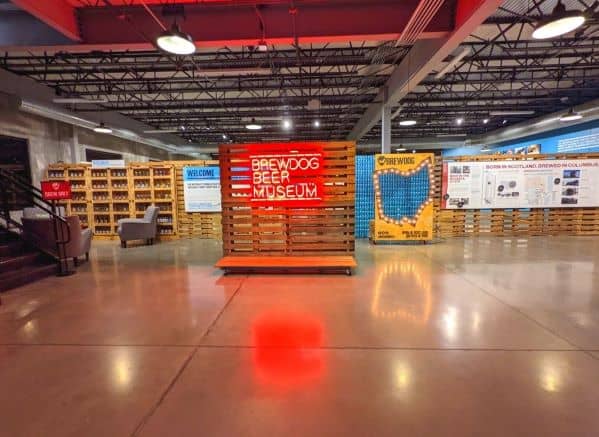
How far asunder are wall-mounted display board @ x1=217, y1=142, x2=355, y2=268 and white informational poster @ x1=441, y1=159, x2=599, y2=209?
16.7ft

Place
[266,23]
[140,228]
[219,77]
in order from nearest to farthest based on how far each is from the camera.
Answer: [266,23] → [140,228] → [219,77]

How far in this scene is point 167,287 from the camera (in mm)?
4516

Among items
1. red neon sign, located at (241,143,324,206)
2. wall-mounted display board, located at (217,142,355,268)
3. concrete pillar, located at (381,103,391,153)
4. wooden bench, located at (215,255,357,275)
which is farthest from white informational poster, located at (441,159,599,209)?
wooden bench, located at (215,255,357,275)

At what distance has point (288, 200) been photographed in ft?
17.9

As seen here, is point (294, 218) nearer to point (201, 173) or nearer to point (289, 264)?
point (289, 264)

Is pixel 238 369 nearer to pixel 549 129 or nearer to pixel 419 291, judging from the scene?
pixel 419 291

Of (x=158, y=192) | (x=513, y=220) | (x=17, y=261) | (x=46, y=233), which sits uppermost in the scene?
(x=158, y=192)

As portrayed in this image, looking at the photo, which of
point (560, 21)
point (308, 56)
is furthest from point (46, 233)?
point (560, 21)

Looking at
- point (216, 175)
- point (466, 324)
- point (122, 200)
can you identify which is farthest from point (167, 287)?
point (122, 200)

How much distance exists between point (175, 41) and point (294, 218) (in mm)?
3258

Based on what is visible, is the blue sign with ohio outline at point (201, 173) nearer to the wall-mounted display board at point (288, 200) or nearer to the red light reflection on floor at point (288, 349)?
the wall-mounted display board at point (288, 200)

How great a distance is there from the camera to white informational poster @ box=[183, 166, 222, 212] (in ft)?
30.0

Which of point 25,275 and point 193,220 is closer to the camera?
point 25,275

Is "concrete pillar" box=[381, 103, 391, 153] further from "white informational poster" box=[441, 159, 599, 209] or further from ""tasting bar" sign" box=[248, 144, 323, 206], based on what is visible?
""tasting bar" sign" box=[248, 144, 323, 206]
